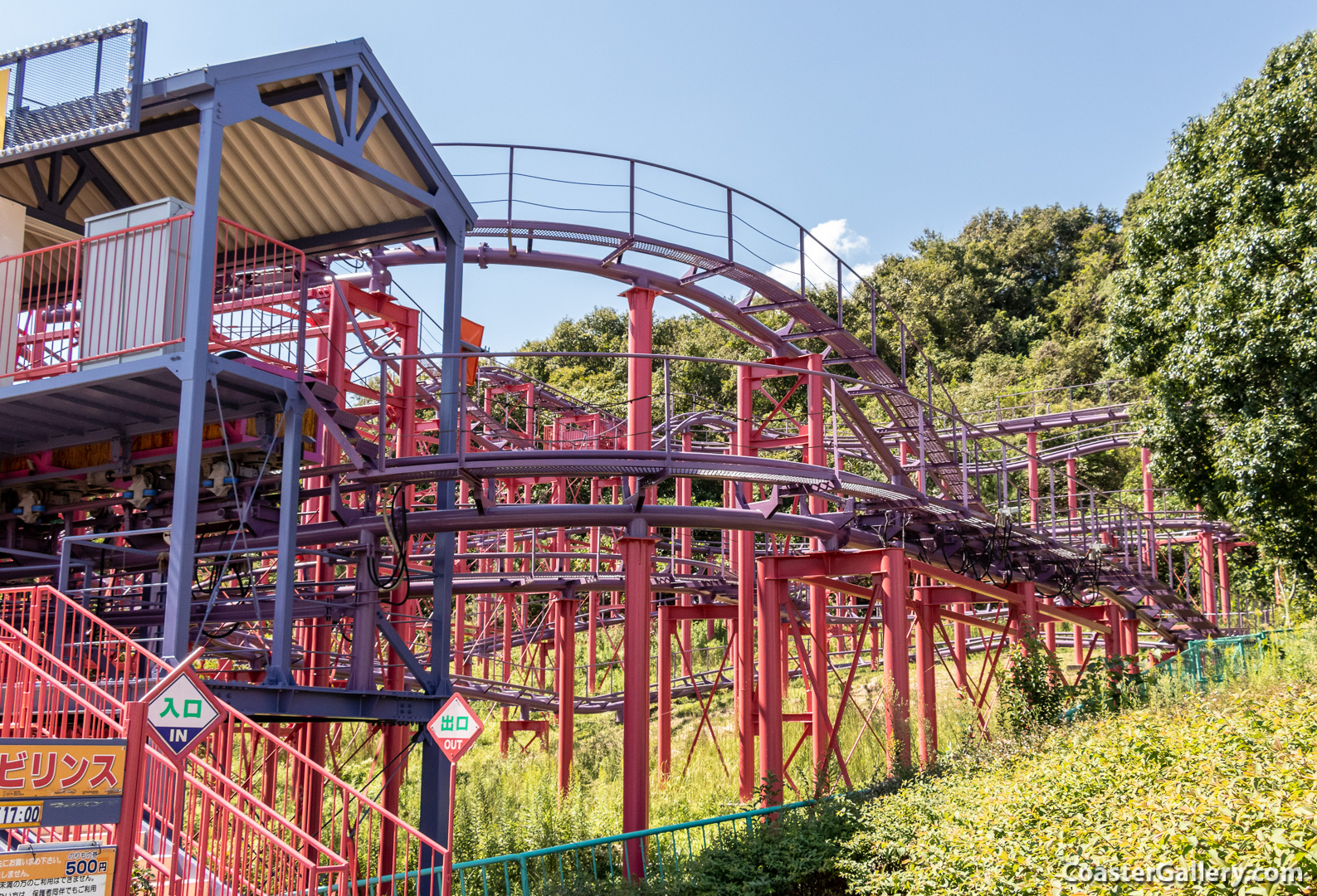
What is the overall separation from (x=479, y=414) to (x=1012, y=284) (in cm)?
4271

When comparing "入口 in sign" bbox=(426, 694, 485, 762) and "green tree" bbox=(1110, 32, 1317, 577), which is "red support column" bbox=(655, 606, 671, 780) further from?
"green tree" bbox=(1110, 32, 1317, 577)

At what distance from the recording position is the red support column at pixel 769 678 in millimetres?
15141

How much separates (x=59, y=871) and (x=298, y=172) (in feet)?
33.8

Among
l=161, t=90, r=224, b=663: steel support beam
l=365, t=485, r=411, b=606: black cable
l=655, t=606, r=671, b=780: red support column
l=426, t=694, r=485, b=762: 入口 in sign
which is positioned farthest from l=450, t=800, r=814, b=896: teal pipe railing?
l=655, t=606, r=671, b=780: red support column

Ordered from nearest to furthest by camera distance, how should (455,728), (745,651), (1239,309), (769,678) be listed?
1. (455,728)
2. (769,678)
3. (745,651)
4. (1239,309)

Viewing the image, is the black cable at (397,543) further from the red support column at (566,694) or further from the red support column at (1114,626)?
the red support column at (1114,626)

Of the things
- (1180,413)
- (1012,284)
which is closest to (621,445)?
(1180,413)

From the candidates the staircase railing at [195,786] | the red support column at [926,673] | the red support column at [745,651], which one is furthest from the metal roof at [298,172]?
the red support column at [926,673]

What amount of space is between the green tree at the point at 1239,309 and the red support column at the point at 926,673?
4710mm

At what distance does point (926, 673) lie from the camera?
1750 cm

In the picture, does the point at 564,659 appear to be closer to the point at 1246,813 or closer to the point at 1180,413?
the point at 1180,413

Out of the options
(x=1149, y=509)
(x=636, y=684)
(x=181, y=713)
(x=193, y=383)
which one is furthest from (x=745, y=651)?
(x=1149, y=509)
